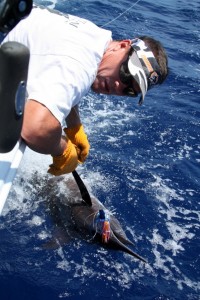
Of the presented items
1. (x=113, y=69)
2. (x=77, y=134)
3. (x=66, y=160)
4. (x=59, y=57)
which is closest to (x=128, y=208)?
(x=77, y=134)

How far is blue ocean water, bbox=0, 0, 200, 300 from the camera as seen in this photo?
3551 millimetres

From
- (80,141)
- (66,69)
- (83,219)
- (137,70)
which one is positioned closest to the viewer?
(66,69)

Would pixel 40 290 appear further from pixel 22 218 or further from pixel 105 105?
pixel 105 105

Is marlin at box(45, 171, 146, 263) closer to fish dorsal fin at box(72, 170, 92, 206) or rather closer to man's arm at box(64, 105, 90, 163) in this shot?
fish dorsal fin at box(72, 170, 92, 206)

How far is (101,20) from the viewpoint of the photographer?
33.8 ft

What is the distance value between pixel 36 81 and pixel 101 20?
29.5 ft

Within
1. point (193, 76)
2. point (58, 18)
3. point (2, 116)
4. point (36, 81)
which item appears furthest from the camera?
point (193, 76)

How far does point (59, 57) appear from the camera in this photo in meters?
1.87

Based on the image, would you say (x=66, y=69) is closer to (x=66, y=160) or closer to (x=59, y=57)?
(x=59, y=57)

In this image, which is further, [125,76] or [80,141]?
[80,141]

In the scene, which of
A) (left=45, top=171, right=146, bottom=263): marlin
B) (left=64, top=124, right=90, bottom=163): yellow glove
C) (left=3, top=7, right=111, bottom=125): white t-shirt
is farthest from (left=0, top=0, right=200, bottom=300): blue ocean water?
(left=3, top=7, right=111, bottom=125): white t-shirt

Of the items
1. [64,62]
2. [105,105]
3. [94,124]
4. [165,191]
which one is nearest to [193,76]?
[105,105]

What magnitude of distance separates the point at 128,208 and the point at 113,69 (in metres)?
2.54

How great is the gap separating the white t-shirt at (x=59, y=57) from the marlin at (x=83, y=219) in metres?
2.02
